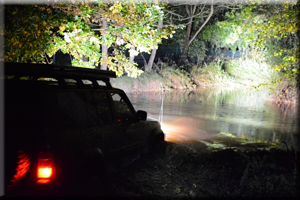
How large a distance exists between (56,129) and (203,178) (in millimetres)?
2908

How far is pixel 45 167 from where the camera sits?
3268mm

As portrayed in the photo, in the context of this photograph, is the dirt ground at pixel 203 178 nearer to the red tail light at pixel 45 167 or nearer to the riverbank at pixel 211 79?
the red tail light at pixel 45 167

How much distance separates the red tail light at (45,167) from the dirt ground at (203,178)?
72 cm

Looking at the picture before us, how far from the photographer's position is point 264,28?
1316 centimetres

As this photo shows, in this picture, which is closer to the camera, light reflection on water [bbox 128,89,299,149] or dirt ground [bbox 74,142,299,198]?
dirt ground [bbox 74,142,299,198]

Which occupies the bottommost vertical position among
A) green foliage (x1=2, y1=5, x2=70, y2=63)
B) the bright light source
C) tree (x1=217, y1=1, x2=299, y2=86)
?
the bright light source

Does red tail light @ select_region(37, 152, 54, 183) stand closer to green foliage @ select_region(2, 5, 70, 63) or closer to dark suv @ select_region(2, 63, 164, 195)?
dark suv @ select_region(2, 63, 164, 195)

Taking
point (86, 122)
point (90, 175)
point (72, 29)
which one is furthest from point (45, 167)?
point (72, 29)

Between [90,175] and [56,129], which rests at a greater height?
[56,129]

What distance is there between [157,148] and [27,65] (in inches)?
135

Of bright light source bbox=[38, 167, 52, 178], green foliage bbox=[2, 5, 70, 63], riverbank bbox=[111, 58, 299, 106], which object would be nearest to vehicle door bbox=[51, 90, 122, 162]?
bright light source bbox=[38, 167, 52, 178]

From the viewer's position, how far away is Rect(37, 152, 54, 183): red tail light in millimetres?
3238

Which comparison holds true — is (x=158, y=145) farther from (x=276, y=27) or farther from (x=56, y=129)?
(x=276, y=27)

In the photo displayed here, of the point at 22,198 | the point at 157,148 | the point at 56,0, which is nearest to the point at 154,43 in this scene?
the point at 56,0
